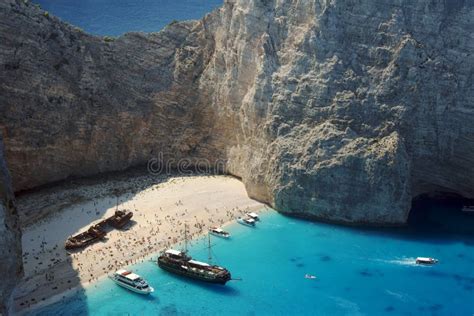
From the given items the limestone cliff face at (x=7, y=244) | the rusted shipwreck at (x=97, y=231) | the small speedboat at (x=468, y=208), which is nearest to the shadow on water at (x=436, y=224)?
the small speedboat at (x=468, y=208)

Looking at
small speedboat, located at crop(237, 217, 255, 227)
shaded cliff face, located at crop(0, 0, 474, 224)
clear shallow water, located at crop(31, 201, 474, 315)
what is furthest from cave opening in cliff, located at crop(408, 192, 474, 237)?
small speedboat, located at crop(237, 217, 255, 227)

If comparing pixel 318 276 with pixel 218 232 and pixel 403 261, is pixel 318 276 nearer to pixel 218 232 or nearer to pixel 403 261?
pixel 403 261

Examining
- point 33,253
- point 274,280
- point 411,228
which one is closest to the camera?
point 274,280

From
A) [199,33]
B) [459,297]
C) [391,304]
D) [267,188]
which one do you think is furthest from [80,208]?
[459,297]

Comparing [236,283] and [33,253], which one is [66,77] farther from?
[236,283]

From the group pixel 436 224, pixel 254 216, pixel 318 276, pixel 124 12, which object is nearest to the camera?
pixel 318 276

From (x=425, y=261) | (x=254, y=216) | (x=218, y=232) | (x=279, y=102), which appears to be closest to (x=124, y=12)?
(x=279, y=102)
